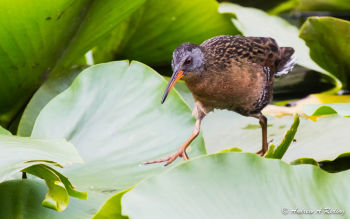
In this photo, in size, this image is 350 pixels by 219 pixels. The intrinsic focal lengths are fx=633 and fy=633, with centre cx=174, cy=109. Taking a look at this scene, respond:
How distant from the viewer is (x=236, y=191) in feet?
3.54

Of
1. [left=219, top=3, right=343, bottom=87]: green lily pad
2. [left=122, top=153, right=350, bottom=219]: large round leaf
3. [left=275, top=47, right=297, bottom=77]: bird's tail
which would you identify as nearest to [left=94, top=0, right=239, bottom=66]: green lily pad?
[left=219, top=3, right=343, bottom=87]: green lily pad

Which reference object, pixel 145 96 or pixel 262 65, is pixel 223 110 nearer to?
pixel 262 65

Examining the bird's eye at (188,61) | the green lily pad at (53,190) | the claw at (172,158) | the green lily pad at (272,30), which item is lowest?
the green lily pad at (272,30)

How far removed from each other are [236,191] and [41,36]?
79 cm

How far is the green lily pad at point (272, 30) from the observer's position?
222cm

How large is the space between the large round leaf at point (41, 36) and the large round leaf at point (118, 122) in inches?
6.0

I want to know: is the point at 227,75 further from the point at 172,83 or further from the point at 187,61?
the point at 172,83

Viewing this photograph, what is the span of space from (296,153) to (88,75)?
559mm

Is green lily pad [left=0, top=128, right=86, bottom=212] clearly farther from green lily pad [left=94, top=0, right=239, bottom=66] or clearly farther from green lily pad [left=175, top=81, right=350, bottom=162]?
green lily pad [left=94, top=0, right=239, bottom=66]

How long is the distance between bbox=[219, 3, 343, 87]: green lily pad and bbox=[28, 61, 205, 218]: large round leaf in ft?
Answer: 2.29

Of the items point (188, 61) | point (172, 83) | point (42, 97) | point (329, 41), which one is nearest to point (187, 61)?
point (188, 61)

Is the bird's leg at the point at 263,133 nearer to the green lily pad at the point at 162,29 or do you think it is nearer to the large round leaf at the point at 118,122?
the large round leaf at the point at 118,122

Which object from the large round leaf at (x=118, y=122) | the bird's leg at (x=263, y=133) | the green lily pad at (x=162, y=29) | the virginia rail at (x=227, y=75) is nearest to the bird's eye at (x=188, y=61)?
the virginia rail at (x=227, y=75)

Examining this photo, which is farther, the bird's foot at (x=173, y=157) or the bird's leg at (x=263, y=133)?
the bird's leg at (x=263, y=133)
